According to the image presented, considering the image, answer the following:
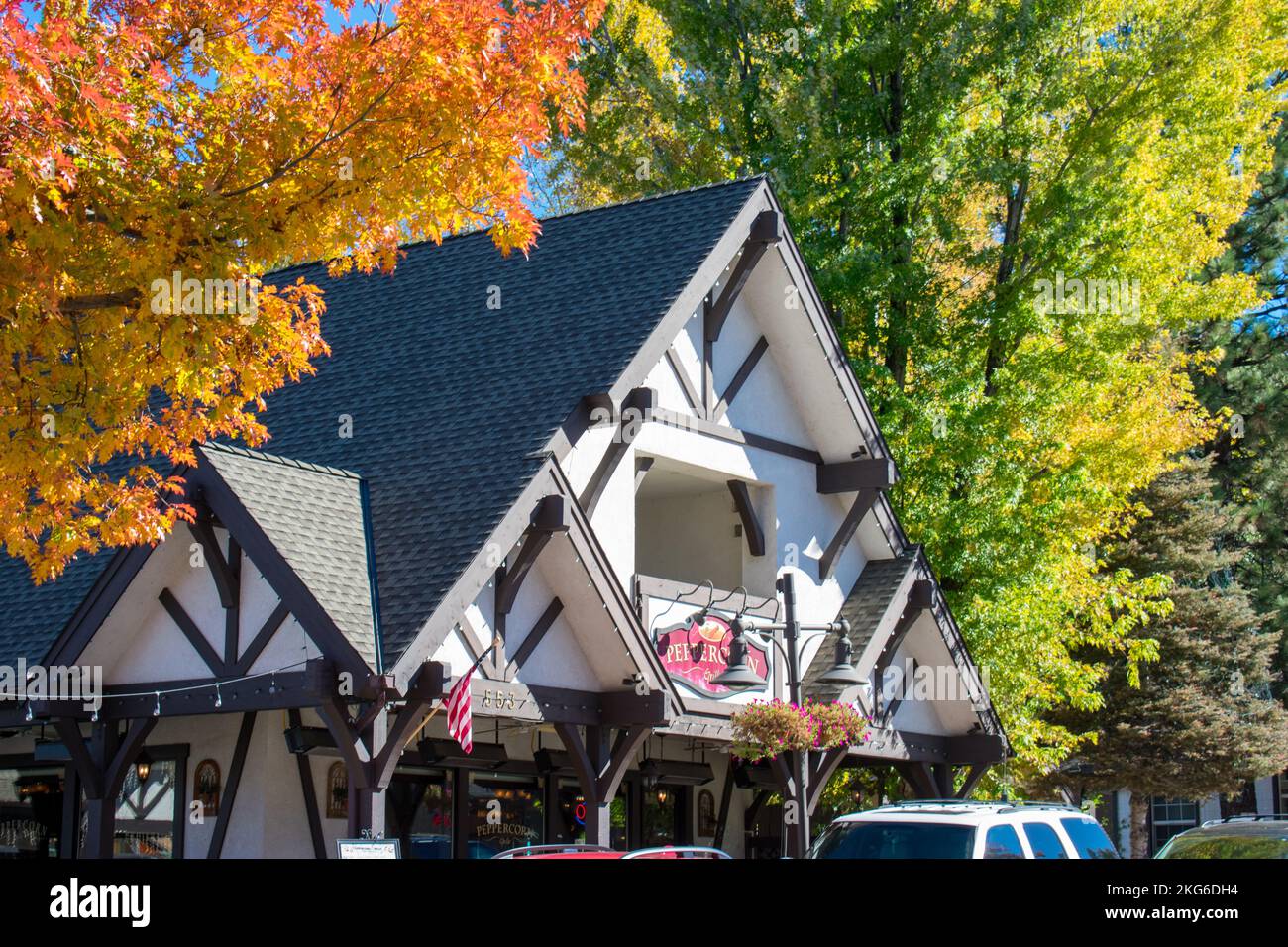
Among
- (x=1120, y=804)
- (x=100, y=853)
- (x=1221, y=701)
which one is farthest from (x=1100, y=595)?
(x=1120, y=804)

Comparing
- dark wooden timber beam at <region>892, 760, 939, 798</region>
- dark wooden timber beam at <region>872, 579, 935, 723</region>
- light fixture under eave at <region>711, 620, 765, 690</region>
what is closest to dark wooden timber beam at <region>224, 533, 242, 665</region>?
light fixture under eave at <region>711, 620, 765, 690</region>

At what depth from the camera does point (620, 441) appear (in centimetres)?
1725

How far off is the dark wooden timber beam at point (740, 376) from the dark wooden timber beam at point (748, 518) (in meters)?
1.12

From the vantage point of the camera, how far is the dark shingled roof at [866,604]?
766 inches

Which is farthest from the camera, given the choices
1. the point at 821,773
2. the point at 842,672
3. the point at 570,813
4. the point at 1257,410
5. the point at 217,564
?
the point at 1257,410

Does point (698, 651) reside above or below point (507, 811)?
above

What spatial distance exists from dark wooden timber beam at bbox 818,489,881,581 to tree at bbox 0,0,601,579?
1069 cm

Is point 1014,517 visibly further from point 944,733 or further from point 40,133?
point 40,133

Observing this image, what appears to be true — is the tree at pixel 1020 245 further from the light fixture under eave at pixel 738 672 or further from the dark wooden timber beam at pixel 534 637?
the dark wooden timber beam at pixel 534 637

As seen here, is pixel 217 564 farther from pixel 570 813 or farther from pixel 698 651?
pixel 570 813

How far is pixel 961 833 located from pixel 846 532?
9374 millimetres

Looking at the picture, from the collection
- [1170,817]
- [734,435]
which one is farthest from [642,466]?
[1170,817]

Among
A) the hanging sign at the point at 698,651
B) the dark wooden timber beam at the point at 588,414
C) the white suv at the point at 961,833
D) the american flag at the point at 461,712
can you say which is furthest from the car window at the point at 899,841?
the dark wooden timber beam at the point at 588,414
